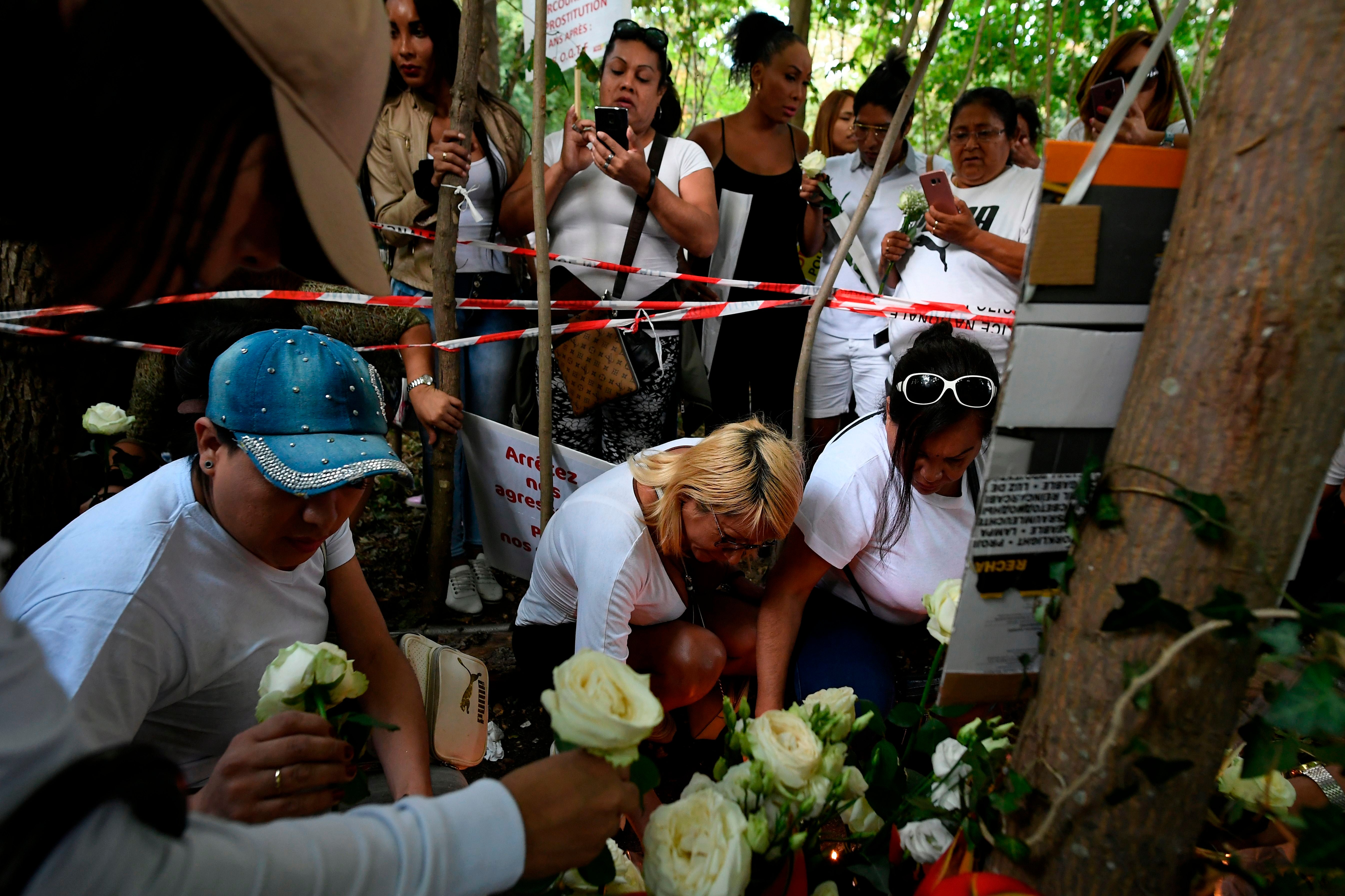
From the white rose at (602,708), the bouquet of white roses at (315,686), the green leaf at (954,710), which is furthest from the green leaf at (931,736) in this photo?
the bouquet of white roses at (315,686)

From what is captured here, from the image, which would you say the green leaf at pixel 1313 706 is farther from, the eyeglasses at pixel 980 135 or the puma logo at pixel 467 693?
the eyeglasses at pixel 980 135

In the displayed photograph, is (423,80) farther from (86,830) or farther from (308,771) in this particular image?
A: (86,830)

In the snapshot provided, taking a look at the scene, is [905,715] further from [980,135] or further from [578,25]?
[980,135]

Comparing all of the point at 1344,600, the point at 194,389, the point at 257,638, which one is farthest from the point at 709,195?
the point at 1344,600

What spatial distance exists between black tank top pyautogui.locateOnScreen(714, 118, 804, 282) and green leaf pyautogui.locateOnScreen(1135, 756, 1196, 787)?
2905 millimetres

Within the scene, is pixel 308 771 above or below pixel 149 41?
below

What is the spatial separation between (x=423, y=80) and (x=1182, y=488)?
2854 millimetres

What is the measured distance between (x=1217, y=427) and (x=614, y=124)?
241 cm

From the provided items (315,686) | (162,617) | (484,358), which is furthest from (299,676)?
(484,358)

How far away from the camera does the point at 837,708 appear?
46.8 inches

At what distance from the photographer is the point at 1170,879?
2.83ft

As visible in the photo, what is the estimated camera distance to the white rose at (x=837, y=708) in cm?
114

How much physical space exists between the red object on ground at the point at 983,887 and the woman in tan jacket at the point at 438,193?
2332 mm

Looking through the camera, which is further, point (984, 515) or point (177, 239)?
point (984, 515)
